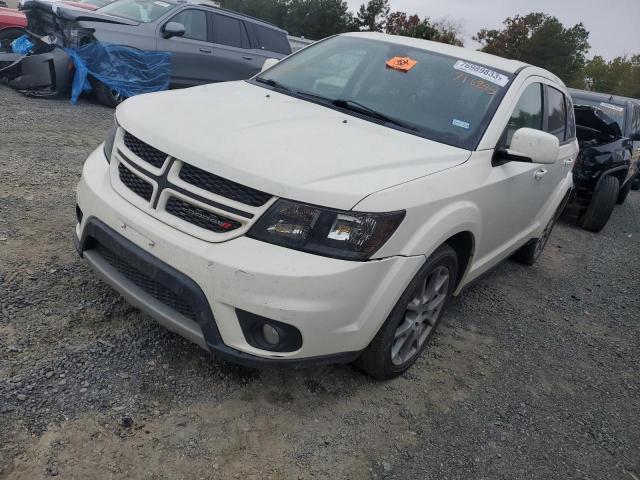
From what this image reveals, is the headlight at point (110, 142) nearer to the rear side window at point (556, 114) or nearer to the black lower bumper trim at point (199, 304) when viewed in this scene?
the black lower bumper trim at point (199, 304)

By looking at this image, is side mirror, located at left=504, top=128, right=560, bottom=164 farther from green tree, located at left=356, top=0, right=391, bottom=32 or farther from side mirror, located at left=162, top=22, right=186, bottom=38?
green tree, located at left=356, top=0, right=391, bottom=32

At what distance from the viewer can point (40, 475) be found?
1.91 meters

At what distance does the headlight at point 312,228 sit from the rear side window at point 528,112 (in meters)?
1.48

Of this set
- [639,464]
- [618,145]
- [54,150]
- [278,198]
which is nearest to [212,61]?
[54,150]

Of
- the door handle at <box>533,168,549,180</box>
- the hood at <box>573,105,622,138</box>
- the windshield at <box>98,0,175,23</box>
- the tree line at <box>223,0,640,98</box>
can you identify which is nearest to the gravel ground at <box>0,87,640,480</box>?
the door handle at <box>533,168,549,180</box>

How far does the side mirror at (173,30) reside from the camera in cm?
794

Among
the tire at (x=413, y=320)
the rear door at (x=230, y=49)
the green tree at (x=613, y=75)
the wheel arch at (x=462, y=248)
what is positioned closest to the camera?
the tire at (x=413, y=320)

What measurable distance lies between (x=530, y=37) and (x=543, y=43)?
4.87ft

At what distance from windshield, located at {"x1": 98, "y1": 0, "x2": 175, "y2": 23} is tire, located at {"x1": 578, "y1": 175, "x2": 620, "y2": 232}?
6714 millimetres

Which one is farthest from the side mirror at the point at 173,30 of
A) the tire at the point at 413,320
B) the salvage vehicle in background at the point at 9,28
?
the tire at the point at 413,320

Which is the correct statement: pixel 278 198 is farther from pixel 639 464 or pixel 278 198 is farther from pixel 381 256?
pixel 639 464

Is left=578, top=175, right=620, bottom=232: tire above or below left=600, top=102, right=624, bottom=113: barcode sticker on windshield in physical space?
below

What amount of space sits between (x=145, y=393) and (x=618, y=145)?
668cm

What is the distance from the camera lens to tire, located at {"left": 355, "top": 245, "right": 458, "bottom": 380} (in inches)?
98.3
